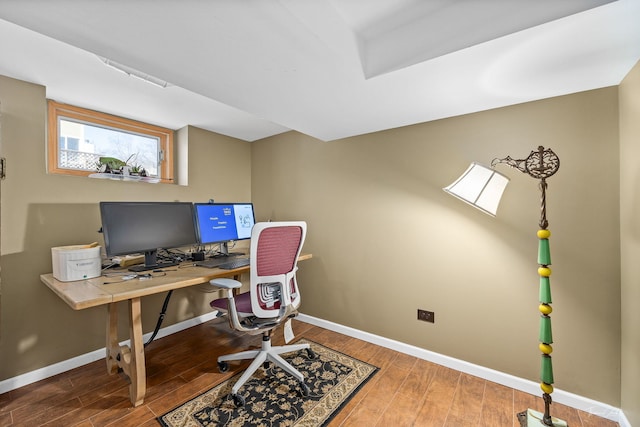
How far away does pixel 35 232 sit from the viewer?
6.29 ft

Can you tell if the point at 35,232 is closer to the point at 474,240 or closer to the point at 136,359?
the point at 136,359

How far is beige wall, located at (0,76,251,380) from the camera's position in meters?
1.81

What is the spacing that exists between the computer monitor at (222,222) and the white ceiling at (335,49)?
1.08 meters

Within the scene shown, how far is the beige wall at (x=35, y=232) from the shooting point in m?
1.81

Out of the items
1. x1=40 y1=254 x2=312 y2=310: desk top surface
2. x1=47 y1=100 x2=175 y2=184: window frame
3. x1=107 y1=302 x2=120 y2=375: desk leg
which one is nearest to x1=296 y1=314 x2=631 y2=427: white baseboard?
x1=40 y1=254 x2=312 y2=310: desk top surface

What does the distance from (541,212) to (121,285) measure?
243cm

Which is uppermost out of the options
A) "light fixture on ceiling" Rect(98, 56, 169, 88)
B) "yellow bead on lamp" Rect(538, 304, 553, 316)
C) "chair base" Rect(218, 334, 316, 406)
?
"light fixture on ceiling" Rect(98, 56, 169, 88)

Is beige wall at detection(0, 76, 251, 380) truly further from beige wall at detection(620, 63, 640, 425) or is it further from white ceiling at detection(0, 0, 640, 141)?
beige wall at detection(620, 63, 640, 425)

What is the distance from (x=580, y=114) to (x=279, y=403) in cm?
259

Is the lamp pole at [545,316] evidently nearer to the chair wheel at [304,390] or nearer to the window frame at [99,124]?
the chair wheel at [304,390]

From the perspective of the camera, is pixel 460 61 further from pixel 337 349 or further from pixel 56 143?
pixel 56 143

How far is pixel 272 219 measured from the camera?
128 inches

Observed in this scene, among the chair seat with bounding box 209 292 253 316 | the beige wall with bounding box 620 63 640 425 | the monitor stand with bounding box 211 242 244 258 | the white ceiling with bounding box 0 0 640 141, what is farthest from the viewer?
the monitor stand with bounding box 211 242 244 258

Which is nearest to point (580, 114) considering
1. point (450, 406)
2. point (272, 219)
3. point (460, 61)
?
point (460, 61)
